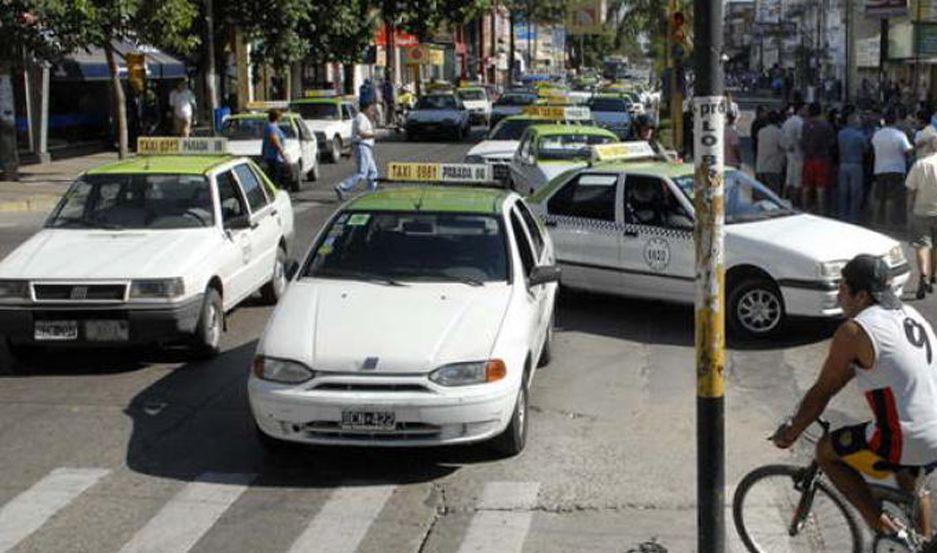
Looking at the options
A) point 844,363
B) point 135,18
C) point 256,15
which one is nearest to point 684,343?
point 844,363

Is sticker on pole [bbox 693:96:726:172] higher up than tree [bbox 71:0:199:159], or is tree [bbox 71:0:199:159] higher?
tree [bbox 71:0:199:159]

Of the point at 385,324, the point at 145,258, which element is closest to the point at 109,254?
the point at 145,258

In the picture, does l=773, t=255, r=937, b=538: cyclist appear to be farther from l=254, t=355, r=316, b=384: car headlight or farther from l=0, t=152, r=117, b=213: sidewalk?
l=0, t=152, r=117, b=213: sidewalk

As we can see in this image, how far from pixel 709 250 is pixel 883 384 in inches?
34.1

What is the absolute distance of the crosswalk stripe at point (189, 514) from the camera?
20.2 ft

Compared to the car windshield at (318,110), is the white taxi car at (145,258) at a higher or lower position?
lower

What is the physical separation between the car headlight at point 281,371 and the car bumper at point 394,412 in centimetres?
6

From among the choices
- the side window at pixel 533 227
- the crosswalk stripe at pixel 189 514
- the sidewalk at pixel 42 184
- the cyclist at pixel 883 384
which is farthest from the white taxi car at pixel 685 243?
the sidewalk at pixel 42 184

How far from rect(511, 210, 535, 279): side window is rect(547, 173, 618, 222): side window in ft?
9.70

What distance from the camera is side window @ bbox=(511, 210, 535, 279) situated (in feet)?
27.8

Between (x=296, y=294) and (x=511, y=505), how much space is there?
7.09 feet

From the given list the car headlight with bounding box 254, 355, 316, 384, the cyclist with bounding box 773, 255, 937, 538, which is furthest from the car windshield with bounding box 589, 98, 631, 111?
the cyclist with bounding box 773, 255, 937, 538

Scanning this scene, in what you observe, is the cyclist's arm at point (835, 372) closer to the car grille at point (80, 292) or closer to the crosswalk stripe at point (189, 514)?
the crosswalk stripe at point (189, 514)

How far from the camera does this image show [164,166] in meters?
10.9
